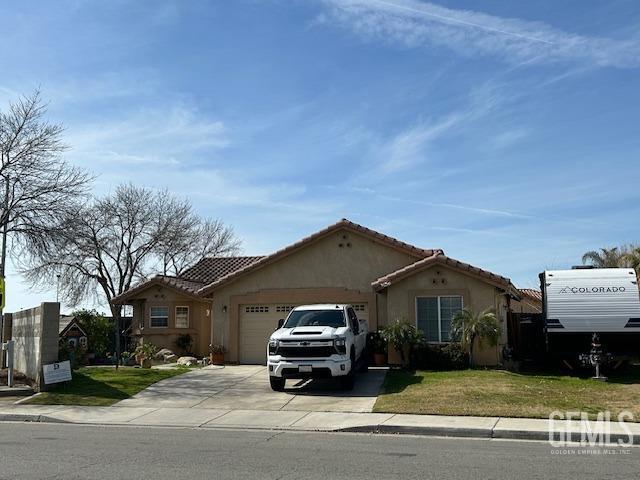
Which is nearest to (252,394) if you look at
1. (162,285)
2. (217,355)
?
(217,355)

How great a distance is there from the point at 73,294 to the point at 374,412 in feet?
102

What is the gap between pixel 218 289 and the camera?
2347cm

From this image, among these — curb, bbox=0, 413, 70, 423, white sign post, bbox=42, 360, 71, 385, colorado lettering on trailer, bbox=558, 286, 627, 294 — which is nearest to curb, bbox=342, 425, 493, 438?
curb, bbox=0, 413, 70, 423

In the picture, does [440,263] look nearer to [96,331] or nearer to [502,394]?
[502,394]

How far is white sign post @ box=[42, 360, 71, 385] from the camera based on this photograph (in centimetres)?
1662

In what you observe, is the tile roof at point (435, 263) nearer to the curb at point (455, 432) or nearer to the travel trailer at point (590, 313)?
the travel trailer at point (590, 313)

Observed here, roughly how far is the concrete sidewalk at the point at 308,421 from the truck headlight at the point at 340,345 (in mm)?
2311

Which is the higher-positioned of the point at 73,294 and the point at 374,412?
the point at 73,294

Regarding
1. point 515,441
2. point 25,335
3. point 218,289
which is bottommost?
point 515,441

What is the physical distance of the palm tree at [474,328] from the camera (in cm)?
1920

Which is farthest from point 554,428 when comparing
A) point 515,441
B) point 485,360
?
point 485,360

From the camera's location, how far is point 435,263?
68.2 ft

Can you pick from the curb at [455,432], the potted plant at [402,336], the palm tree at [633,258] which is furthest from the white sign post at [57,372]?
the palm tree at [633,258]

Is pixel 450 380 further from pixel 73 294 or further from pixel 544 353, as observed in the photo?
pixel 73 294
